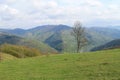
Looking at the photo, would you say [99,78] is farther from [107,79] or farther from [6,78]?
[6,78]

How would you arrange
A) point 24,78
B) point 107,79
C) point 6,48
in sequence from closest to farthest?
point 107,79 → point 24,78 → point 6,48

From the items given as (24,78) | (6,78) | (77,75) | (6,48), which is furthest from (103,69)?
(6,48)

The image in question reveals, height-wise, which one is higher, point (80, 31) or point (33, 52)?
point (80, 31)

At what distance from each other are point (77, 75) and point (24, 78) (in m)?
5.23

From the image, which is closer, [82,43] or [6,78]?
[6,78]

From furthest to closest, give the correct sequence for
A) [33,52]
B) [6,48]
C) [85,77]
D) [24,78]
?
1. [33,52]
2. [6,48]
3. [24,78]
4. [85,77]

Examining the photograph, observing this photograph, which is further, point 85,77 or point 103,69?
point 103,69

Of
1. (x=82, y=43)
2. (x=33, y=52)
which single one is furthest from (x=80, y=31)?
(x=33, y=52)

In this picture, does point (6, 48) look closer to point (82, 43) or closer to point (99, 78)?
point (82, 43)

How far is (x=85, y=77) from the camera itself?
25.7 meters

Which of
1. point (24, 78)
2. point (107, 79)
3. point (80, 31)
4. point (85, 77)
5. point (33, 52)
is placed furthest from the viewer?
point (33, 52)

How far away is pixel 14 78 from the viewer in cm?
2803

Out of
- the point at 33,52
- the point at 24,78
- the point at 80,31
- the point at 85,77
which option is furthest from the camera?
the point at 33,52

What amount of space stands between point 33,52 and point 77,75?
337 feet
